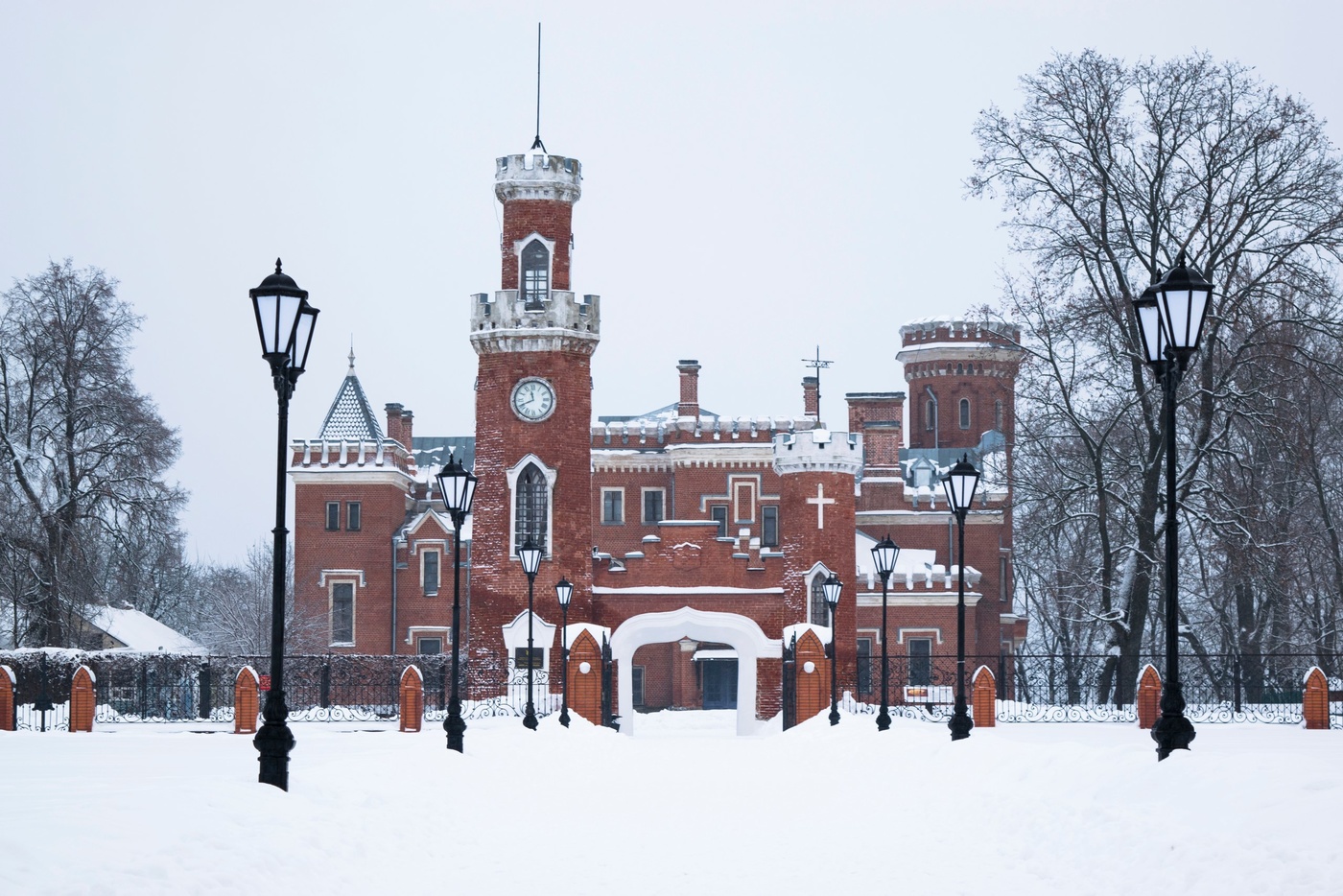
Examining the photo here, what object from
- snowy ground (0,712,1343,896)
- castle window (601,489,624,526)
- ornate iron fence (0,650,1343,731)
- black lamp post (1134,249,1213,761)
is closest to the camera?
snowy ground (0,712,1343,896)

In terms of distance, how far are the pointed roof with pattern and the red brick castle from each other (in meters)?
0.05

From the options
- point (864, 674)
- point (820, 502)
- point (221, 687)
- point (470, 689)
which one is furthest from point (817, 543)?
point (221, 687)

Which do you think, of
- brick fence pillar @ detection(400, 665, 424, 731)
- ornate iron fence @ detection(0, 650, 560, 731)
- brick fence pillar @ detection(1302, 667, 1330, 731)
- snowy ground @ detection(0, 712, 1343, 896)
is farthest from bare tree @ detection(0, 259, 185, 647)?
brick fence pillar @ detection(1302, 667, 1330, 731)

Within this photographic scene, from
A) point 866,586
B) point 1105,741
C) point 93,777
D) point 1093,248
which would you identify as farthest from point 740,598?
point 93,777

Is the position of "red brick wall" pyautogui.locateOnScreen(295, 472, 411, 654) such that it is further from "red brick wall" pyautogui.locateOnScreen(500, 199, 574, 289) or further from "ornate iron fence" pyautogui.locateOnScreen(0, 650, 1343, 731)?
"red brick wall" pyautogui.locateOnScreen(500, 199, 574, 289)

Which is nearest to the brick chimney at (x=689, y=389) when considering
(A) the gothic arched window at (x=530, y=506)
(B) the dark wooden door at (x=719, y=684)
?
(B) the dark wooden door at (x=719, y=684)

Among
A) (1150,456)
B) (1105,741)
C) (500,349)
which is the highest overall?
(500,349)

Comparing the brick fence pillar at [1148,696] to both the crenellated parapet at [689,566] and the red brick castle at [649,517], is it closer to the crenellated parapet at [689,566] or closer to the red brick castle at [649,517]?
the red brick castle at [649,517]

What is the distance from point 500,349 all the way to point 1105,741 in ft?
Answer: 73.2

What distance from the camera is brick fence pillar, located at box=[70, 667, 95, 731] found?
29828 millimetres

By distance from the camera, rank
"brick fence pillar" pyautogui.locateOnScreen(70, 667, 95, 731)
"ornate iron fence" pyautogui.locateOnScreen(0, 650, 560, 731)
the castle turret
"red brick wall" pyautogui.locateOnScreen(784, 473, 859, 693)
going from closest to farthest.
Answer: "brick fence pillar" pyautogui.locateOnScreen(70, 667, 95, 731) < "ornate iron fence" pyautogui.locateOnScreen(0, 650, 560, 731) < "red brick wall" pyautogui.locateOnScreen(784, 473, 859, 693) < the castle turret

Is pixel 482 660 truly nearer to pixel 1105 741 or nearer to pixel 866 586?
pixel 866 586

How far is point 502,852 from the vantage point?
12.9m

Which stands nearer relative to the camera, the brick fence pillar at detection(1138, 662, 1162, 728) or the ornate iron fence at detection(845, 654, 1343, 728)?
the brick fence pillar at detection(1138, 662, 1162, 728)
